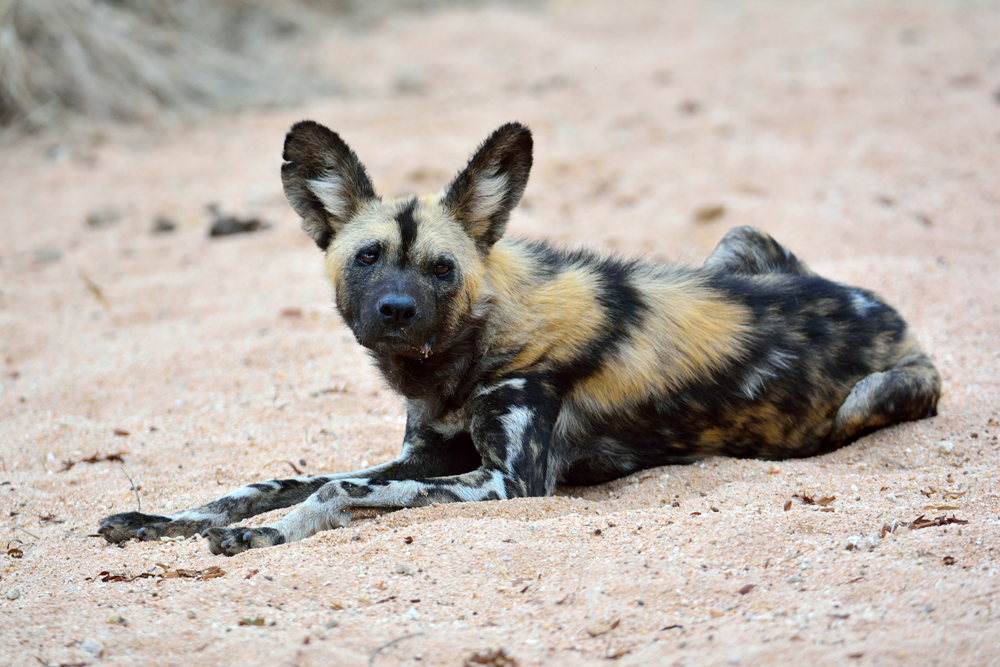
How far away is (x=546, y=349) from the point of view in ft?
→ 11.6

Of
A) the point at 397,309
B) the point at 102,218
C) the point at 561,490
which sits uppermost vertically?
the point at 102,218

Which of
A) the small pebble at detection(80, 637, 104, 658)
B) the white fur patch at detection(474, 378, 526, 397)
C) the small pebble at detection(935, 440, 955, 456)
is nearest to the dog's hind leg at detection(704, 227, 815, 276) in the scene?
the small pebble at detection(935, 440, 955, 456)

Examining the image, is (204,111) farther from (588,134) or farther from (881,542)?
(881,542)

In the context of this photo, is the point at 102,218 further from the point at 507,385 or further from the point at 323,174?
the point at 507,385

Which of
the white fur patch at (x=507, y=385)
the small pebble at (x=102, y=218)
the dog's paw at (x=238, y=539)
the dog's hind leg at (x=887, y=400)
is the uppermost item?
the small pebble at (x=102, y=218)

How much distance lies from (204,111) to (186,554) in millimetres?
7985

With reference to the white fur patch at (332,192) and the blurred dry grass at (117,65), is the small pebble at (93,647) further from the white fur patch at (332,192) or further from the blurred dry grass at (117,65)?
the blurred dry grass at (117,65)

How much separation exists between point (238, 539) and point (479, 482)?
78 centimetres

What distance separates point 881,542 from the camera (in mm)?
2650

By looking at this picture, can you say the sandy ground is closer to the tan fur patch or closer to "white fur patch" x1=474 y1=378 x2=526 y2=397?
the tan fur patch

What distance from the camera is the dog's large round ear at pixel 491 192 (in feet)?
11.8

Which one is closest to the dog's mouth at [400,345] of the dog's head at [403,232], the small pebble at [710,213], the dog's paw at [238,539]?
the dog's head at [403,232]

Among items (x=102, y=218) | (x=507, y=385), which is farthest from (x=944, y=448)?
(x=102, y=218)

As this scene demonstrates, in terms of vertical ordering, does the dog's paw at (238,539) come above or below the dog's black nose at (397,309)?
below
